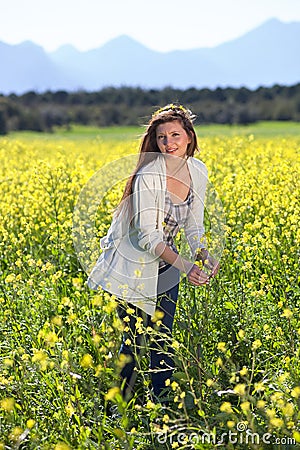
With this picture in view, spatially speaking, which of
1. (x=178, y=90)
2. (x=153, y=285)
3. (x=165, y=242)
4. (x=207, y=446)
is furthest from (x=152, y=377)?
(x=178, y=90)

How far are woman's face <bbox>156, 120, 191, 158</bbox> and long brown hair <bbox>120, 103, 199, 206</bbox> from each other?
1.0 inches

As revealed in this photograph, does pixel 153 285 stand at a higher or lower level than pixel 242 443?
higher

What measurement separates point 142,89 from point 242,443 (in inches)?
1458

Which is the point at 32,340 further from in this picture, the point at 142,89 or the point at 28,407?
the point at 142,89

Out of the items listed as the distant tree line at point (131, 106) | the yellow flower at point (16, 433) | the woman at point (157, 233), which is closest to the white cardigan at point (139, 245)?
the woman at point (157, 233)

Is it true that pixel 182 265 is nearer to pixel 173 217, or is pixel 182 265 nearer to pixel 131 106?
pixel 173 217

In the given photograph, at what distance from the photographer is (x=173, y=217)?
10.8 ft

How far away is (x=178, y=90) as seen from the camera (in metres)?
37.7

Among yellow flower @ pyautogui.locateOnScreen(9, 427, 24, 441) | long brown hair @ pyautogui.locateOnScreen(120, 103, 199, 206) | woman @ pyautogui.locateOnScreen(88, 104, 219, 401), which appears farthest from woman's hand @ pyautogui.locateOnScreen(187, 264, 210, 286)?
yellow flower @ pyautogui.locateOnScreen(9, 427, 24, 441)

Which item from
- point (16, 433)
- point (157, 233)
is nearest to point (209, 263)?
point (157, 233)

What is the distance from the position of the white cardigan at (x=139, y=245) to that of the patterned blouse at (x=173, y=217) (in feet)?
0.28

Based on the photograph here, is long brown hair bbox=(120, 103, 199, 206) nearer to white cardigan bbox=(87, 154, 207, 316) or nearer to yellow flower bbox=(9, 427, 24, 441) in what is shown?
white cardigan bbox=(87, 154, 207, 316)

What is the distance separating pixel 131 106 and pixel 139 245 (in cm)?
3332

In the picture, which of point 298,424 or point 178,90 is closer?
point 298,424
